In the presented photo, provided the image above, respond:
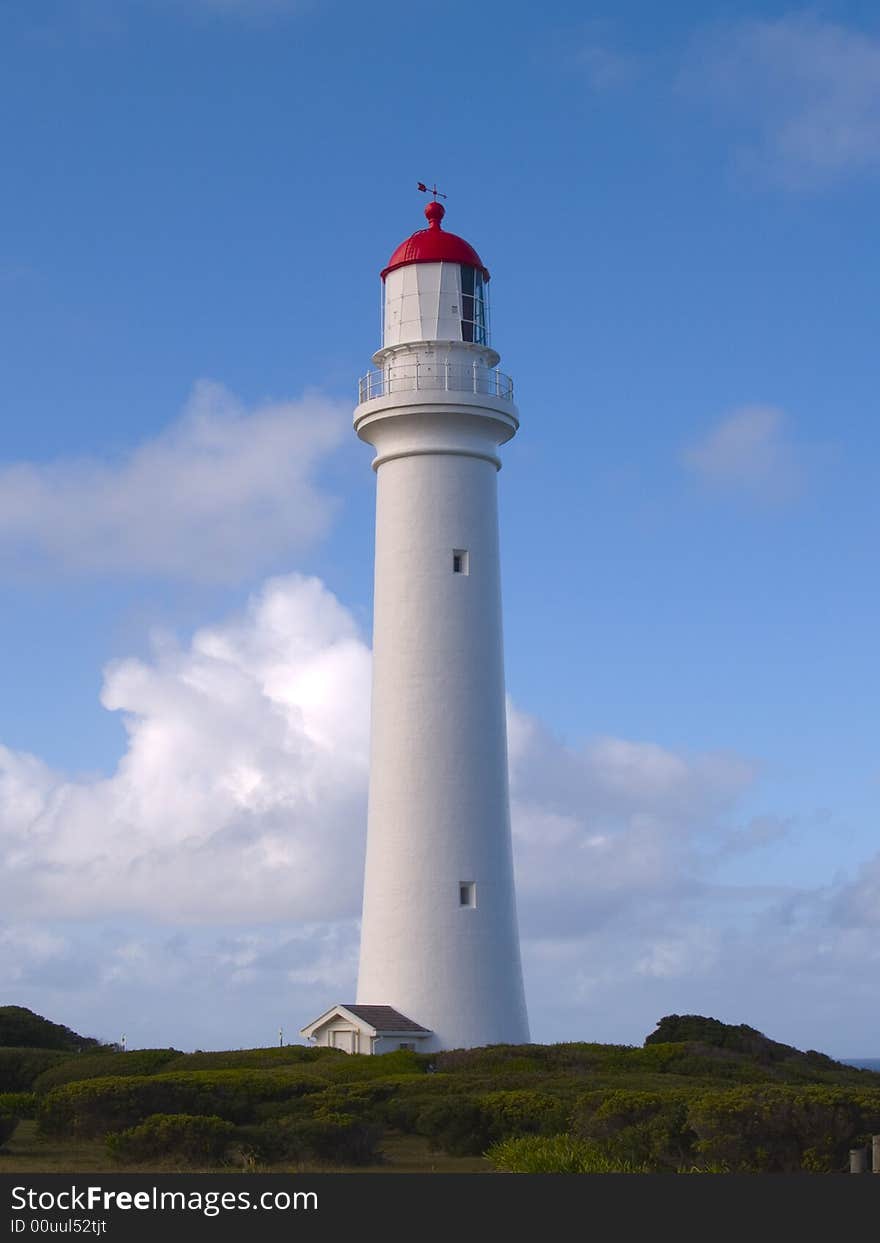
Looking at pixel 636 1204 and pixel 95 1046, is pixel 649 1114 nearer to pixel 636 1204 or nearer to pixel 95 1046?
pixel 636 1204

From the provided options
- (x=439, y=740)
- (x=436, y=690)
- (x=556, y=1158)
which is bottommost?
(x=556, y=1158)

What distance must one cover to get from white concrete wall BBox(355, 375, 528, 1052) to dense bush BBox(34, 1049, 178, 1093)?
484 centimetres

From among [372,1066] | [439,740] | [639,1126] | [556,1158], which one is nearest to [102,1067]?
[372,1066]

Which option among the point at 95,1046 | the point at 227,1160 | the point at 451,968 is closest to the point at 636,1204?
the point at 227,1160

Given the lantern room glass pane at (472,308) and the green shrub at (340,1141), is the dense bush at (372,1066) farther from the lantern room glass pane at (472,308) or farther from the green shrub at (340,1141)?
the lantern room glass pane at (472,308)

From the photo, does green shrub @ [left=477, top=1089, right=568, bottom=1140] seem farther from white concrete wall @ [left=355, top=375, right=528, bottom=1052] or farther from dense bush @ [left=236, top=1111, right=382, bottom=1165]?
white concrete wall @ [left=355, top=375, right=528, bottom=1052]

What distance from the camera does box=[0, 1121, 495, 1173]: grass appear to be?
2216 cm

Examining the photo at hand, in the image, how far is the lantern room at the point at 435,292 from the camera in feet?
127

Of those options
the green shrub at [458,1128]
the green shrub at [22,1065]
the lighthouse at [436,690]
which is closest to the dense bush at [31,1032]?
the green shrub at [22,1065]

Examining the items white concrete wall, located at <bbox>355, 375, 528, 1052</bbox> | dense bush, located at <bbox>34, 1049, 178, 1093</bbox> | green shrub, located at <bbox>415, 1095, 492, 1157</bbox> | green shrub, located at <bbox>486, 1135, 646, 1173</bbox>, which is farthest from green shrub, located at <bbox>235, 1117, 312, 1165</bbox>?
white concrete wall, located at <bbox>355, 375, 528, 1052</bbox>

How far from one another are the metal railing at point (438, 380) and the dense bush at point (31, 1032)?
677 inches

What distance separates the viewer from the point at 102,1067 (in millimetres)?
32875

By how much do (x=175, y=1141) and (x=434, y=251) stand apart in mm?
22514

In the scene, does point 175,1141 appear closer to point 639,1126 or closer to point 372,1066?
point 639,1126
